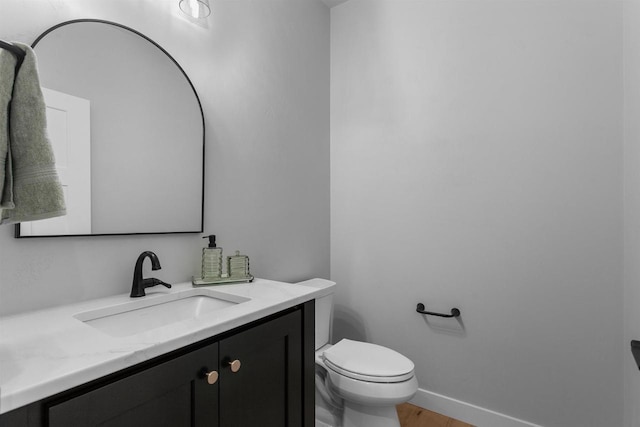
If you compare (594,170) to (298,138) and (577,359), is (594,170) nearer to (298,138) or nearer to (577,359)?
(577,359)

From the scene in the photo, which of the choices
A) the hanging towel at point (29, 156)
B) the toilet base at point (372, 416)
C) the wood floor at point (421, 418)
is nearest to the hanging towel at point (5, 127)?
the hanging towel at point (29, 156)

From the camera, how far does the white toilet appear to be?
4.69 feet

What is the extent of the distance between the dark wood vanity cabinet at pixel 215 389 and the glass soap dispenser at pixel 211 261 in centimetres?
42

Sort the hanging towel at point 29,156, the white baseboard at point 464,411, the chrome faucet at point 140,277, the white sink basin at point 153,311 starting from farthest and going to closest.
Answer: the white baseboard at point 464,411 < the chrome faucet at point 140,277 < the white sink basin at point 153,311 < the hanging towel at point 29,156

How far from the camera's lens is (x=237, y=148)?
1638mm

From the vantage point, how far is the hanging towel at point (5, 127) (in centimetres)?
64

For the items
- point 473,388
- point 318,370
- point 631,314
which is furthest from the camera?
point 473,388

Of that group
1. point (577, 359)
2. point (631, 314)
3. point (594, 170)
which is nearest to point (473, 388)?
point (577, 359)

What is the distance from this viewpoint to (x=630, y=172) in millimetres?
1367

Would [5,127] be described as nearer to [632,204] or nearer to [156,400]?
[156,400]

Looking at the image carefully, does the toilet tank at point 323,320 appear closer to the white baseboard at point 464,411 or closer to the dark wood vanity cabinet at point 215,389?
the dark wood vanity cabinet at point 215,389

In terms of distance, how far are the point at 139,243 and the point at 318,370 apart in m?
1.07

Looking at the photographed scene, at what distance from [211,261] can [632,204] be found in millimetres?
1707

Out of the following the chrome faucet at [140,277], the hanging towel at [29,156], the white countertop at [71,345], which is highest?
the hanging towel at [29,156]
